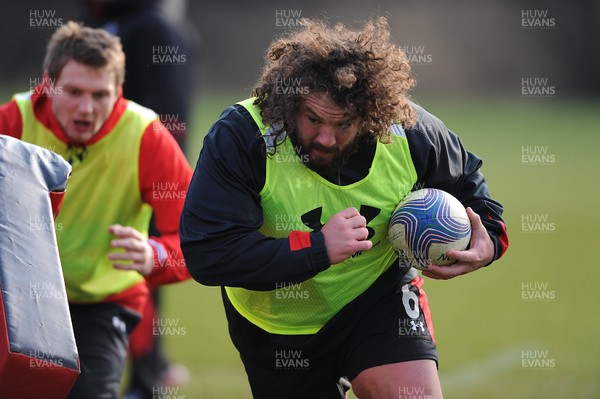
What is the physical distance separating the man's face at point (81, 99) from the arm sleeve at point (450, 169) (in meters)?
1.73

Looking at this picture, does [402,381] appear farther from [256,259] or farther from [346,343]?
[256,259]

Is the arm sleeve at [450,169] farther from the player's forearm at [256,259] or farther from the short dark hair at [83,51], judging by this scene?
the short dark hair at [83,51]

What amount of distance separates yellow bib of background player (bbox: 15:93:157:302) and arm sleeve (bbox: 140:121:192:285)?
0.06 meters

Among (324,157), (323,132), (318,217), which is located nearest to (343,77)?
(323,132)

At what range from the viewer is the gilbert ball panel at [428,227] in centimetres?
411

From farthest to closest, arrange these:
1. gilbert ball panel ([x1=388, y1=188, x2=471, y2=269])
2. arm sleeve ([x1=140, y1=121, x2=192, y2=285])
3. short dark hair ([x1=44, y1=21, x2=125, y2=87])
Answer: short dark hair ([x1=44, y1=21, x2=125, y2=87]), arm sleeve ([x1=140, y1=121, x2=192, y2=285]), gilbert ball panel ([x1=388, y1=188, x2=471, y2=269])

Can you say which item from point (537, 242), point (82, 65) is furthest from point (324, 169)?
point (537, 242)

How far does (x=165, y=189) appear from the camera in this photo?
514 cm

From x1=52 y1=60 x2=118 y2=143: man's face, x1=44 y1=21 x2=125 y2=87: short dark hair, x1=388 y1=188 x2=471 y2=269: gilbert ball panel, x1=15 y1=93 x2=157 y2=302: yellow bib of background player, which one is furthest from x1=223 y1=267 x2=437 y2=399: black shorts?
x1=44 y1=21 x2=125 y2=87: short dark hair

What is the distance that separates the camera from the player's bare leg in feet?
13.1

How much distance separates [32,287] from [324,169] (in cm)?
127

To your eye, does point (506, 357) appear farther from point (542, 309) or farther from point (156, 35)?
point (156, 35)

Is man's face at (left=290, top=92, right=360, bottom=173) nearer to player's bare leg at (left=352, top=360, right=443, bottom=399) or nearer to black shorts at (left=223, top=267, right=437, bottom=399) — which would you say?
black shorts at (left=223, top=267, right=437, bottom=399)

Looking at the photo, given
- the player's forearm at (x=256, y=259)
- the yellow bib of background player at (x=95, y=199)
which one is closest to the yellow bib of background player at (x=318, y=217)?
the player's forearm at (x=256, y=259)
